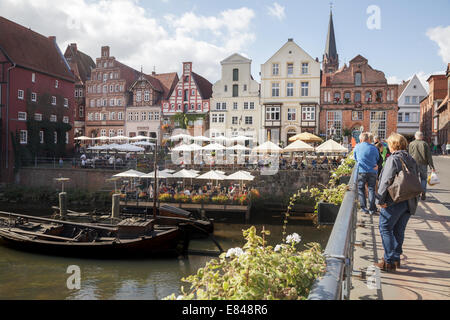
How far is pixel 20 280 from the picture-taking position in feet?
52.5

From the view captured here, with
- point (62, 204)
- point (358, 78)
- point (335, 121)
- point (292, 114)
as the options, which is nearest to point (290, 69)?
point (292, 114)

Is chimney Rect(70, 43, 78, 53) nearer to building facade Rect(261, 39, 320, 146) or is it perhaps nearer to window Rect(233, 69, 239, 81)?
window Rect(233, 69, 239, 81)

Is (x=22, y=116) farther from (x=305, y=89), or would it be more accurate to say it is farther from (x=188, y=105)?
(x=305, y=89)

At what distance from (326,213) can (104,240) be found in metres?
15.7

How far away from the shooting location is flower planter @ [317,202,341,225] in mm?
4930

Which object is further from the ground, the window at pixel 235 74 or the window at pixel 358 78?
the window at pixel 235 74

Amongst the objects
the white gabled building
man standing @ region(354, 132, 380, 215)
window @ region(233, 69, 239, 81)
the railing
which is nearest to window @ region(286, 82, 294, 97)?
window @ region(233, 69, 239, 81)

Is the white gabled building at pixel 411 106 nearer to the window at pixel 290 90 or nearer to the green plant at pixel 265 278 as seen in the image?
the window at pixel 290 90

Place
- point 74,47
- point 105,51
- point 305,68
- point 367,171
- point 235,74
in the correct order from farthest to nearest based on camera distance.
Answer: point 74,47 < point 105,51 < point 235,74 < point 305,68 < point 367,171

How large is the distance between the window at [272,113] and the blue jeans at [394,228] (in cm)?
3957

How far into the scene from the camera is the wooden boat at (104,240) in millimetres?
17938

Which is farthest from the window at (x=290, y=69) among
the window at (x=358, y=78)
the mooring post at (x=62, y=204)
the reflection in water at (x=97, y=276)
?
the mooring post at (x=62, y=204)

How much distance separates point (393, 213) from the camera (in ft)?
13.4

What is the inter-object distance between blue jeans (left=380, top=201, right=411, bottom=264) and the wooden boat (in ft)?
49.0
